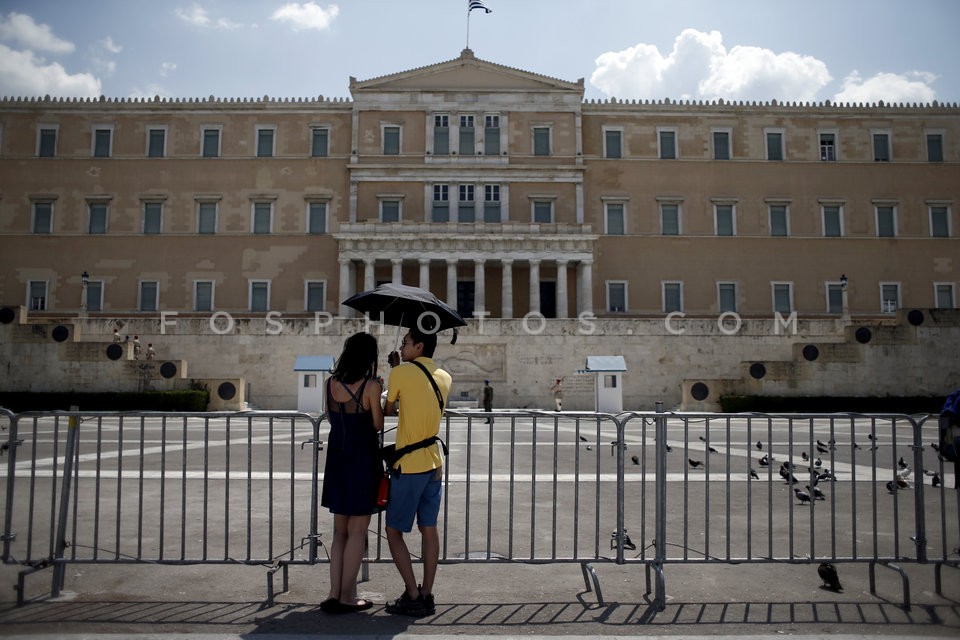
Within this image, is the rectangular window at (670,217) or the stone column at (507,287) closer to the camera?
the stone column at (507,287)

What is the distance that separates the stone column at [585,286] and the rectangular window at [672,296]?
503cm

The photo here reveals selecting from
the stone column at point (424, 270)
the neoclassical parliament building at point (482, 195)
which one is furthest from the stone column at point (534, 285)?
the stone column at point (424, 270)

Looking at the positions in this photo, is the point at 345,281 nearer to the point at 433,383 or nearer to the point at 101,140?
the point at 101,140

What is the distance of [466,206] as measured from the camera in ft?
137

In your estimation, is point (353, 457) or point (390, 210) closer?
point (353, 457)

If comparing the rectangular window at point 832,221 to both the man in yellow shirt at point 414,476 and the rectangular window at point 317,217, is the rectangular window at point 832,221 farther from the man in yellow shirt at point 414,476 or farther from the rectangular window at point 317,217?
the man in yellow shirt at point 414,476

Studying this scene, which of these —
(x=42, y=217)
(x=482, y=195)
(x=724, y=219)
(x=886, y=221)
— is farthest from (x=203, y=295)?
(x=886, y=221)

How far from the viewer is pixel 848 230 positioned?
42.5 meters

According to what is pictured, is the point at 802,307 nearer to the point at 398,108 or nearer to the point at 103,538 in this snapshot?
the point at 398,108

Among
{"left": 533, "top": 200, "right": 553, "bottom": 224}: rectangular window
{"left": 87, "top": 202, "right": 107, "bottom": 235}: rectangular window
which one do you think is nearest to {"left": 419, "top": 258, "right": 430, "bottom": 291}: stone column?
{"left": 533, "top": 200, "right": 553, "bottom": 224}: rectangular window

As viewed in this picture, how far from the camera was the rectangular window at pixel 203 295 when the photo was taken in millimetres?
41344

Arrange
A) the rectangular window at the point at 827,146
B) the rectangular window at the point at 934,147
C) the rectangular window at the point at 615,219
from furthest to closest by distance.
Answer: the rectangular window at the point at 934,147
the rectangular window at the point at 827,146
the rectangular window at the point at 615,219

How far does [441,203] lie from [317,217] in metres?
7.06

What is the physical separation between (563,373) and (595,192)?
52.9 feet
